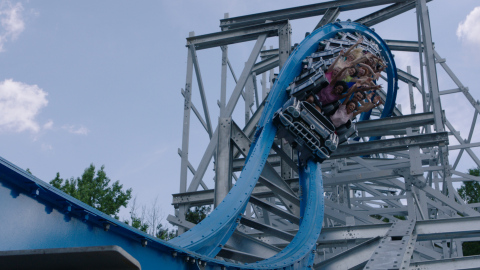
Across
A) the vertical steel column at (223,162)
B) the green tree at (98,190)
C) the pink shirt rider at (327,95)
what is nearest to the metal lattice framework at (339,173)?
the vertical steel column at (223,162)

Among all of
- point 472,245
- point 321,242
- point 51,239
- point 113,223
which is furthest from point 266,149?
point 472,245

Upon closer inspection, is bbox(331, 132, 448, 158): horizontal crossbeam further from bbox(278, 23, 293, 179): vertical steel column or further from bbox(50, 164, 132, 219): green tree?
bbox(50, 164, 132, 219): green tree

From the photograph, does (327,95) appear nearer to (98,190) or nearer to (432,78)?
(432,78)

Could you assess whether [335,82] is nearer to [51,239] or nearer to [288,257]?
[288,257]

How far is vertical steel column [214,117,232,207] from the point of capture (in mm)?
7513

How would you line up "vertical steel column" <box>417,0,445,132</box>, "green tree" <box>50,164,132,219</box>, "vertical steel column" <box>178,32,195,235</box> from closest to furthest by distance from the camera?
"vertical steel column" <box>417,0,445,132</box> < "vertical steel column" <box>178,32,195,235</box> < "green tree" <box>50,164,132,219</box>

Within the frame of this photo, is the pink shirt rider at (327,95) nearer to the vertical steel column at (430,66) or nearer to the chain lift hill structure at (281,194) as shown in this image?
the chain lift hill structure at (281,194)

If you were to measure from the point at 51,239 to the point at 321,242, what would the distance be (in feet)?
15.8

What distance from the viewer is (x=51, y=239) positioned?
3.02m

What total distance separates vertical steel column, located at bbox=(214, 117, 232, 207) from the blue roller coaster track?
0.45 m

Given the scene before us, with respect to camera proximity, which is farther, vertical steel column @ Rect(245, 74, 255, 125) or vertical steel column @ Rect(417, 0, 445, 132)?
vertical steel column @ Rect(245, 74, 255, 125)

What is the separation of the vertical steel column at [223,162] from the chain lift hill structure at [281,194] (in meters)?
0.02

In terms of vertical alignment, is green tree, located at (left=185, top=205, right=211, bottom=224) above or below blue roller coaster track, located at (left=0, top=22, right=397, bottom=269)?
above

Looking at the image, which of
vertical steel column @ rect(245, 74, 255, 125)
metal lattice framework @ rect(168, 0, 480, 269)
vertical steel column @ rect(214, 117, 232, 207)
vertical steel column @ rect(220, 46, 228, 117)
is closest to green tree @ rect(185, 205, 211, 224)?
vertical steel column @ rect(245, 74, 255, 125)
